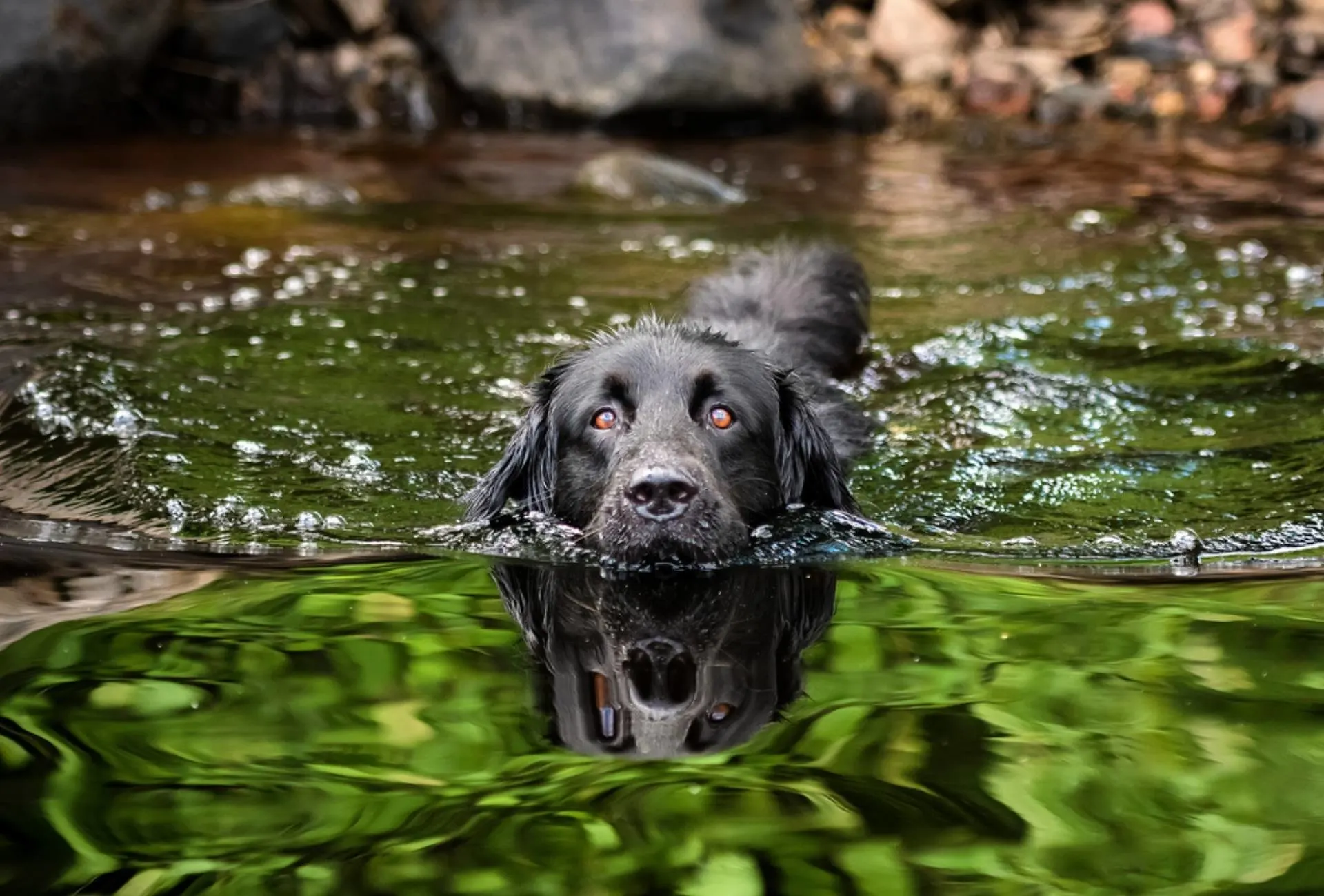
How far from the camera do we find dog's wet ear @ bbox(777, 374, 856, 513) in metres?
4.98

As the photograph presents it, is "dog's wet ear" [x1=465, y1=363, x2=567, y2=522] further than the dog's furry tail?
No

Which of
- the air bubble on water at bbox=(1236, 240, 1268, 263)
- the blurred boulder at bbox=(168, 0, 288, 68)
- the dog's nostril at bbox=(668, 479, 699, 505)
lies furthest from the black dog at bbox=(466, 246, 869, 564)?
the blurred boulder at bbox=(168, 0, 288, 68)

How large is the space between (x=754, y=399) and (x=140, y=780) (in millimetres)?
2701

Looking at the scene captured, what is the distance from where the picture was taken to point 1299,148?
13.1 m

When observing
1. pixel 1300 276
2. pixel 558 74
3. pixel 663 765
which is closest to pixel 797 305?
pixel 1300 276

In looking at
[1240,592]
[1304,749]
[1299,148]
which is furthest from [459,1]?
[1304,749]

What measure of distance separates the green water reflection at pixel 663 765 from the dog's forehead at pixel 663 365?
51.8 inches

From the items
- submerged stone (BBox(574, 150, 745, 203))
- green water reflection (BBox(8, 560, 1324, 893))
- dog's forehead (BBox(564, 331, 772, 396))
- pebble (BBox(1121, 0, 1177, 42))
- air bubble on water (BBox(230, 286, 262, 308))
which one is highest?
pebble (BBox(1121, 0, 1177, 42))

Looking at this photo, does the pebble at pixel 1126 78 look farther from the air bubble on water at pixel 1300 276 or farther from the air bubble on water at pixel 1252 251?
the air bubble on water at pixel 1300 276

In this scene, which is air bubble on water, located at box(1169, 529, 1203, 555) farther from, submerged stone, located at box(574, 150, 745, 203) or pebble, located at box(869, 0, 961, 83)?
pebble, located at box(869, 0, 961, 83)

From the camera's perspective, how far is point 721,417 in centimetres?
477

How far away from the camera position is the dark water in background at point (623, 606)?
8.03 ft

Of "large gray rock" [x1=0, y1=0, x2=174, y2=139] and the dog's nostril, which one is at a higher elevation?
"large gray rock" [x1=0, y1=0, x2=174, y2=139]

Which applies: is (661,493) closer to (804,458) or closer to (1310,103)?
(804,458)
